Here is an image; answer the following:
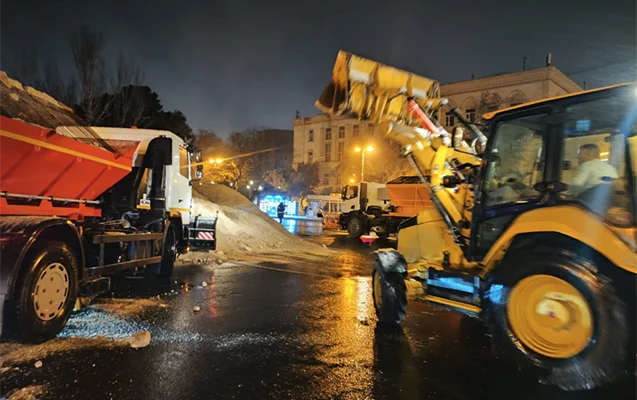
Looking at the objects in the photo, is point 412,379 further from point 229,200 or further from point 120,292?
point 229,200

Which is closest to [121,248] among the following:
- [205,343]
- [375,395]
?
[205,343]

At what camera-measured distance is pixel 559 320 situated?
4023mm

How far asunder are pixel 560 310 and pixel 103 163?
6.10 meters

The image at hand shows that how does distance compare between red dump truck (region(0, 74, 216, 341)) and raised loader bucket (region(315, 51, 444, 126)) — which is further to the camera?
raised loader bucket (region(315, 51, 444, 126))

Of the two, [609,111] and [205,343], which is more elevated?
[609,111]

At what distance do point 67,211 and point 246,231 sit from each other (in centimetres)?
1136

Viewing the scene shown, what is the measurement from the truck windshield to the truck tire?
567 centimetres

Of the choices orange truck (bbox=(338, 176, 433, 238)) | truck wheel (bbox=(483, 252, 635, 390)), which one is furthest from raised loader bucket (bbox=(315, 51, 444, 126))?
orange truck (bbox=(338, 176, 433, 238))

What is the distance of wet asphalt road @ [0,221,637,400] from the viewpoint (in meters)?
4.00

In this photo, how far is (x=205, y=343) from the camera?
526 centimetres

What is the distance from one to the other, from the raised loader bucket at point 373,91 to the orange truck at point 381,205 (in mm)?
9501

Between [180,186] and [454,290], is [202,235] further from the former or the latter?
[454,290]

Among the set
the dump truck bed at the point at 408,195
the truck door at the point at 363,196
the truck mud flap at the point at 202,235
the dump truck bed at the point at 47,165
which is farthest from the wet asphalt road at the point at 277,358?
the truck door at the point at 363,196

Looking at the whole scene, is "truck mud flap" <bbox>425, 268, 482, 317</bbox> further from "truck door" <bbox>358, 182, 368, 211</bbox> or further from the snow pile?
"truck door" <bbox>358, 182, 368, 211</bbox>
